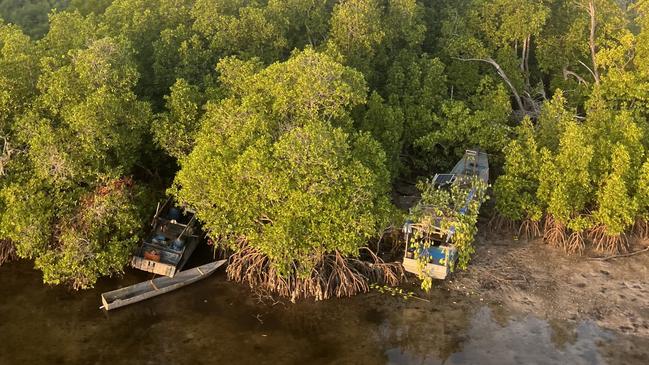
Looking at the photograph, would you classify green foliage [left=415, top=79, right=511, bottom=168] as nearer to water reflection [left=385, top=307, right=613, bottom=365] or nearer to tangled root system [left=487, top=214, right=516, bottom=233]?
tangled root system [left=487, top=214, right=516, bottom=233]

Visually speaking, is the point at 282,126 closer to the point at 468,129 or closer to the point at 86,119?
the point at 86,119

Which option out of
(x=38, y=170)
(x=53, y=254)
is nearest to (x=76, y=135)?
(x=38, y=170)

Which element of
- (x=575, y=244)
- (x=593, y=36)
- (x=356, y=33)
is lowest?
(x=575, y=244)

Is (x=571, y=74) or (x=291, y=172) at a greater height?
(x=571, y=74)

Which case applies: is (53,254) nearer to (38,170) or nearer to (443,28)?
(38,170)

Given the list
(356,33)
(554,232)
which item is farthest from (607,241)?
(356,33)

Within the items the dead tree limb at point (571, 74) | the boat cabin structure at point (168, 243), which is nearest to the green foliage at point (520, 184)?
the dead tree limb at point (571, 74)
